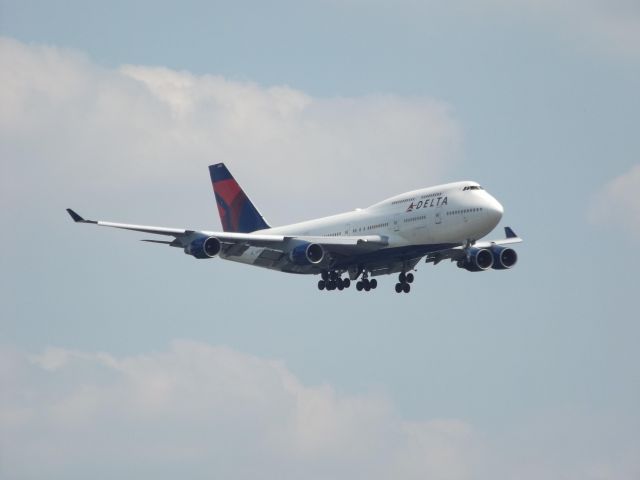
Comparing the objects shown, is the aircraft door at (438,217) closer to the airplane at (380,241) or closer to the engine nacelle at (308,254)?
the airplane at (380,241)

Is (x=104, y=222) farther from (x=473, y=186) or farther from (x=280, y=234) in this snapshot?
(x=473, y=186)

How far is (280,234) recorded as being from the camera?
98.9m

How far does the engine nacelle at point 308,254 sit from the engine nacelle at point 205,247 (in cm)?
547

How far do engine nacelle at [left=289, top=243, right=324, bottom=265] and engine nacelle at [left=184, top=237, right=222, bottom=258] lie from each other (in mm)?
5472

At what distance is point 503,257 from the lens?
91750 millimetres

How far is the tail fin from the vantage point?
105 meters

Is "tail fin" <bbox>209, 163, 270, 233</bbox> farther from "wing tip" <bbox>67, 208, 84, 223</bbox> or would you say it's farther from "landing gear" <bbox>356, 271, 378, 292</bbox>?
"wing tip" <bbox>67, 208, 84, 223</bbox>

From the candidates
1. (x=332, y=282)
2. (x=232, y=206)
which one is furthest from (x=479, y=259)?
(x=232, y=206)

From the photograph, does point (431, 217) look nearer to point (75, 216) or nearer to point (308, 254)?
point (308, 254)

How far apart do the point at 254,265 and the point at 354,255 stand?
9366 mm

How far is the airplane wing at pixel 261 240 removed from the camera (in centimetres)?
8581

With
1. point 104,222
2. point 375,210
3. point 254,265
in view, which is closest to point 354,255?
point 375,210

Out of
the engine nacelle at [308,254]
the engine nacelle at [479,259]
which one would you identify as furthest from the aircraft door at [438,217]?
the engine nacelle at [308,254]

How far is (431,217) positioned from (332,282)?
10.5 metres
